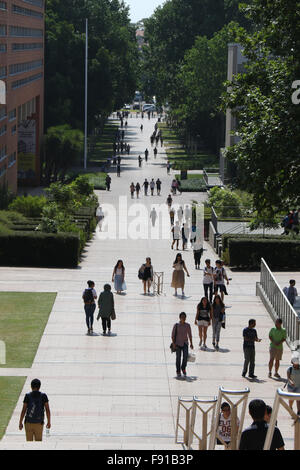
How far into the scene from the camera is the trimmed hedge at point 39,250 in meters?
33.6

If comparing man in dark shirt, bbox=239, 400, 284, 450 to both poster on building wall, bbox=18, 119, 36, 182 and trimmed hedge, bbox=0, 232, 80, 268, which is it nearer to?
trimmed hedge, bbox=0, 232, 80, 268

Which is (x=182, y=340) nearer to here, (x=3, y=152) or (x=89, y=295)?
(x=89, y=295)

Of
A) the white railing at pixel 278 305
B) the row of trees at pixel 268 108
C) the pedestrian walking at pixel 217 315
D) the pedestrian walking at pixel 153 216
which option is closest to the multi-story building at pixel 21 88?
the pedestrian walking at pixel 153 216

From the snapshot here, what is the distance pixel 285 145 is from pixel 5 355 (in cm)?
910

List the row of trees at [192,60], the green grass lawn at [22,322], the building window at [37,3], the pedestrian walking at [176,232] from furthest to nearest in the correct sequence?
the row of trees at [192,60] → the building window at [37,3] → the pedestrian walking at [176,232] → the green grass lawn at [22,322]

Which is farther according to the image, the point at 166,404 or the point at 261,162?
the point at 261,162

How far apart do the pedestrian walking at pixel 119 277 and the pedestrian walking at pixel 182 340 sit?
26.5ft

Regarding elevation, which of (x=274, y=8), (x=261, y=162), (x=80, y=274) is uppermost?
(x=274, y=8)

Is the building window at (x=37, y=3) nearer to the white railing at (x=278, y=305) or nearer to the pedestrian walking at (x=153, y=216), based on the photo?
the pedestrian walking at (x=153, y=216)

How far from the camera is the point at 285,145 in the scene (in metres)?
23.9

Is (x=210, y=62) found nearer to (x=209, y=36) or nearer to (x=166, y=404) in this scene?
(x=209, y=36)

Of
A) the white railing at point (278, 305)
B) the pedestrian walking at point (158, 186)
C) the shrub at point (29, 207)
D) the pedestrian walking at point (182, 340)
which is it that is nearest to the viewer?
the pedestrian walking at point (182, 340)

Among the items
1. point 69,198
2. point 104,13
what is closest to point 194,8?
point 104,13

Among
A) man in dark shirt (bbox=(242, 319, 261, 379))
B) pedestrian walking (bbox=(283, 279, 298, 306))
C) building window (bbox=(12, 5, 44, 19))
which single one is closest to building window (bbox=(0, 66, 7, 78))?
building window (bbox=(12, 5, 44, 19))
